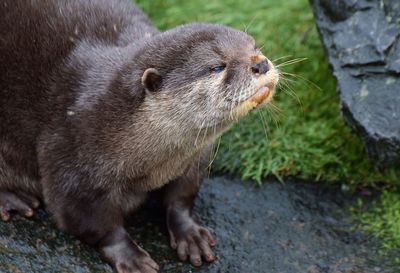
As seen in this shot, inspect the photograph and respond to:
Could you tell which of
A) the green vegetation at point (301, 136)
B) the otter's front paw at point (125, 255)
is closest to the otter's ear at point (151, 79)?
the otter's front paw at point (125, 255)

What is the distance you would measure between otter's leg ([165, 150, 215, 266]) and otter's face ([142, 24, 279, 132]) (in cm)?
47

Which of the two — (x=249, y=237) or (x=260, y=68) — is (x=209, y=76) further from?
(x=249, y=237)

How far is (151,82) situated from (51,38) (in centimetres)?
60

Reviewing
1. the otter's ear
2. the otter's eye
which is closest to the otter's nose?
the otter's eye

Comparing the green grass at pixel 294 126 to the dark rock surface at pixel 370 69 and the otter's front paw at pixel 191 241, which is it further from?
the otter's front paw at pixel 191 241

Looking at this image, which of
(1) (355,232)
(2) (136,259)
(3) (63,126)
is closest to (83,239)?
(2) (136,259)

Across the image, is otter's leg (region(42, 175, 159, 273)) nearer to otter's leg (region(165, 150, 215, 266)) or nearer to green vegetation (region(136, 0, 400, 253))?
otter's leg (region(165, 150, 215, 266))

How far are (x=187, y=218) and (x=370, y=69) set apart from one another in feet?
3.69

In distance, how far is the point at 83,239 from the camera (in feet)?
11.6

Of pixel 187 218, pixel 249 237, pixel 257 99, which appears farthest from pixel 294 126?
pixel 257 99

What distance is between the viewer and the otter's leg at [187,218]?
3.61 m

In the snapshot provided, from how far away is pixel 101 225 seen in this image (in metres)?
3.44

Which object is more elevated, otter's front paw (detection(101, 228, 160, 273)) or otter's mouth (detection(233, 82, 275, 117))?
otter's mouth (detection(233, 82, 275, 117))

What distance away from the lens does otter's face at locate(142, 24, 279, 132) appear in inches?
124
